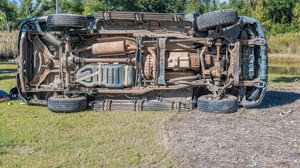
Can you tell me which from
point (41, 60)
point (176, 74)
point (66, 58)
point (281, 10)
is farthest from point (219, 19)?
point (281, 10)

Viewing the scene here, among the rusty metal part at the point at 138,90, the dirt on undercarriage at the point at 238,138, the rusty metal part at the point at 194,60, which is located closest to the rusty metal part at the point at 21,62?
the rusty metal part at the point at 138,90

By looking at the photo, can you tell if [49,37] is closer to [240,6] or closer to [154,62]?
[154,62]

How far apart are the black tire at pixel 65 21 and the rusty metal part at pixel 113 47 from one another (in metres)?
0.81

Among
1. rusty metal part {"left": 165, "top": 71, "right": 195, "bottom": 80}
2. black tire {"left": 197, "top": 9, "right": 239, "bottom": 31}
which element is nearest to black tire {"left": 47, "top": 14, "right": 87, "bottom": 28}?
rusty metal part {"left": 165, "top": 71, "right": 195, "bottom": 80}

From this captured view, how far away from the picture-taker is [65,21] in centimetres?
825

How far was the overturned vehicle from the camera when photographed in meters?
8.28

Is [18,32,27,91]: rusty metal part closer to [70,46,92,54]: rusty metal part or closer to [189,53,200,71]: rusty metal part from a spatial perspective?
[70,46,92,54]: rusty metal part

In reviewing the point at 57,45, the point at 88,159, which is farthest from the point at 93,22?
the point at 88,159

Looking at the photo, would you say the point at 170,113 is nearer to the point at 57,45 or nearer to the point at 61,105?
the point at 61,105

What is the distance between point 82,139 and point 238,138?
9.94ft

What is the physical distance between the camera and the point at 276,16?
1800 inches

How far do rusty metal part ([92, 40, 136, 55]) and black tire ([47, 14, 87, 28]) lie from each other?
813 mm

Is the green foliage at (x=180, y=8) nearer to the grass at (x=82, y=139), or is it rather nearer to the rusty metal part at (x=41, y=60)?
the rusty metal part at (x=41, y=60)

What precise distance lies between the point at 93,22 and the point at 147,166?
18.0 ft
